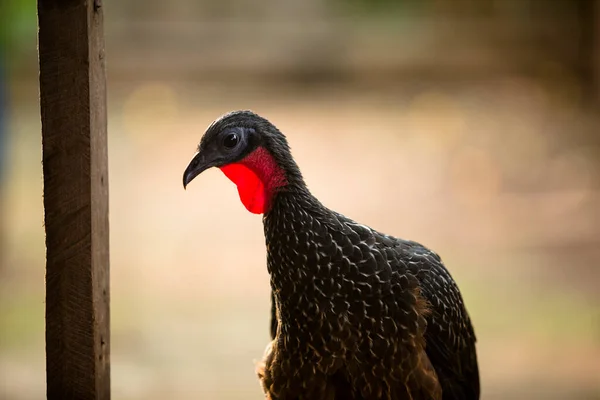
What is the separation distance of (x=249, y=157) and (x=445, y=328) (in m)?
0.81

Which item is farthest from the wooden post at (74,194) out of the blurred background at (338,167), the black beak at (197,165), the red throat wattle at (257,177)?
the blurred background at (338,167)

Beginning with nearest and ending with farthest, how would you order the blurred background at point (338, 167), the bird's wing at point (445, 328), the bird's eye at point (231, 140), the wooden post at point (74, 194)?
1. the wooden post at point (74, 194)
2. the bird's eye at point (231, 140)
3. the bird's wing at point (445, 328)
4. the blurred background at point (338, 167)

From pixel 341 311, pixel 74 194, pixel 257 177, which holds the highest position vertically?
pixel 257 177

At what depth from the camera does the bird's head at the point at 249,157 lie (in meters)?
2.30

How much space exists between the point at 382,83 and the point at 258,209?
11.5 m

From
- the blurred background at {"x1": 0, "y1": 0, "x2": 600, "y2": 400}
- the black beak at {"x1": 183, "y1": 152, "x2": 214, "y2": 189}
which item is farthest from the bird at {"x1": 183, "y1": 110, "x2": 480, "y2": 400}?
the blurred background at {"x1": 0, "y1": 0, "x2": 600, "y2": 400}

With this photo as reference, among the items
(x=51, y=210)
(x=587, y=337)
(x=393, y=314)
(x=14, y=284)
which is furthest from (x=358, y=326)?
(x=14, y=284)

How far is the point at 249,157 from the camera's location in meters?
2.34

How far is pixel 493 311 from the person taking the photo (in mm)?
5645

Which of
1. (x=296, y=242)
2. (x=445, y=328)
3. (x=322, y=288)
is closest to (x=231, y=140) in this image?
(x=296, y=242)

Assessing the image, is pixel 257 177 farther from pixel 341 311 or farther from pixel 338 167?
pixel 338 167

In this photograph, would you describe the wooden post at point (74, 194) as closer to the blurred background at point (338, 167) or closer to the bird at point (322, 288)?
the bird at point (322, 288)

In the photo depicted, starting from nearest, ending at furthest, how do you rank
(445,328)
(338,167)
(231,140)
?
1. (231,140)
2. (445,328)
3. (338,167)

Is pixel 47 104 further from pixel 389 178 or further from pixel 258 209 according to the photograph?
pixel 389 178
